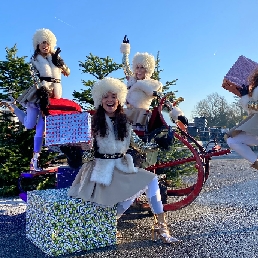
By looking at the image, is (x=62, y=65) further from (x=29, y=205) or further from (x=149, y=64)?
(x=29, y=205)

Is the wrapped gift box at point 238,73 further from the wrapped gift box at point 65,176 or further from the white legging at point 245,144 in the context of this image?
the wrapped gift box at point 65,176

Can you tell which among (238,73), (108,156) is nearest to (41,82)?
(108,156)

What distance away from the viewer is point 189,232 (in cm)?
396

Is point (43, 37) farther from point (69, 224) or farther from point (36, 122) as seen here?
point (69, 224)

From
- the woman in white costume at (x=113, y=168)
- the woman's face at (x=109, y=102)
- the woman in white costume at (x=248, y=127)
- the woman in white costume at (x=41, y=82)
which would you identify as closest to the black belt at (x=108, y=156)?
the woman in white costume at (x=113, y=168)

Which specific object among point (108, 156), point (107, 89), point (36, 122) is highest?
point (107, 89)

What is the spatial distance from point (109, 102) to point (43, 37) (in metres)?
1.81

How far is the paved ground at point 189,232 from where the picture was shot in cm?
335

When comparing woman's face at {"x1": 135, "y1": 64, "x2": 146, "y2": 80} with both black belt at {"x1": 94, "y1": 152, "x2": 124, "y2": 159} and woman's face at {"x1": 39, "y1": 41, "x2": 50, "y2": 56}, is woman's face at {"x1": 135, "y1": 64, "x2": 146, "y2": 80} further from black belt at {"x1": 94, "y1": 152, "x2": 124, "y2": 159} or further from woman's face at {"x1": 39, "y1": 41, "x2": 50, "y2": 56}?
black belt at {"x1": 94, "y1": 152, "x2": 124, "y2": 159}

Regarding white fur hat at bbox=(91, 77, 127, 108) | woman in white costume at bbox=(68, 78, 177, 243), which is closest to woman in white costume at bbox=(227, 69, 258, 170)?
woman in white costume at bbox=(68, 78, 177, 243)

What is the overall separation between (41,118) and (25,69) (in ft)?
7.85

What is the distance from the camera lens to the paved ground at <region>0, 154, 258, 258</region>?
11.0ft

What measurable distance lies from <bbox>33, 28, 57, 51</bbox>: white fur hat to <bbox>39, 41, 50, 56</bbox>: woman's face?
38mm

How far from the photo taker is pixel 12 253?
3438 mm
